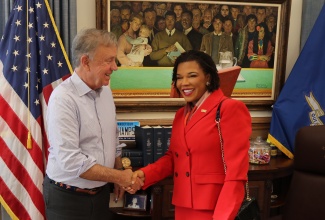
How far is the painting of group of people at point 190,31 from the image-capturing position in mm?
2398

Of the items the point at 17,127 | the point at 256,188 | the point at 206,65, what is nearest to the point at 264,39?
the point at 256,188

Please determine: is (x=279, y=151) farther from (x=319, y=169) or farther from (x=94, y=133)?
(x=94, y=133)

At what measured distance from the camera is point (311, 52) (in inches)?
98.0

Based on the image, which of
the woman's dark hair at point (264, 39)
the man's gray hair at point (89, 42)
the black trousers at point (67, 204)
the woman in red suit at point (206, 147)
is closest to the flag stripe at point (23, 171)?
the black trousers at point (67, 204)

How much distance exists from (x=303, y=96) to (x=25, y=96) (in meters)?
1.87

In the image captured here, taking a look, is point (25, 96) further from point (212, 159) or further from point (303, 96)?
point (303, 96)

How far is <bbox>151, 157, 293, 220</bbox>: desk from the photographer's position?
2.23 metres

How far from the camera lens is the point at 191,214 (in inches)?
60.5

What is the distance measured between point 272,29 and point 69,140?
1.80m

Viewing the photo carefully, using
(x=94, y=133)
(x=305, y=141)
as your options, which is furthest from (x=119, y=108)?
(x=305, y=141)

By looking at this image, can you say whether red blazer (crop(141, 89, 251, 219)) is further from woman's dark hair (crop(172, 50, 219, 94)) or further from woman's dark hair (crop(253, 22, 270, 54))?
woman's dark hair (crop(253, 22, 270, 54))

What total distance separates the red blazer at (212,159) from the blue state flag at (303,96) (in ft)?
3.99

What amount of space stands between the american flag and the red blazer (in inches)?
37.7

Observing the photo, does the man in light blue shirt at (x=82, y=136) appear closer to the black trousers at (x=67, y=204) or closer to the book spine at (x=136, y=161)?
the black trousers at (x=67, y=204)
